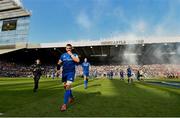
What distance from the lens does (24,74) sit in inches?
2633

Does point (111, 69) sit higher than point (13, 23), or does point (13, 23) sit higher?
point (13, 23)

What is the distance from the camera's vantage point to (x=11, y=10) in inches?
3068

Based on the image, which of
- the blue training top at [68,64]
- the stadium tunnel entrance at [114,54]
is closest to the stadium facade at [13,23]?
the stadium tunnel entrance at [114,54]

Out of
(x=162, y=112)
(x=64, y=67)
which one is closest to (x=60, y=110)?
(x=64, y=67)

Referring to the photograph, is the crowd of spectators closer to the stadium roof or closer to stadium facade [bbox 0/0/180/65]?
stadium facade [bbox 0/0/180/65]

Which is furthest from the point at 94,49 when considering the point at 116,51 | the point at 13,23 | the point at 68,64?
the point at 68,64

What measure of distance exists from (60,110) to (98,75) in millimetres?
57140

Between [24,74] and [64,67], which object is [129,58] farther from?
[64,67]

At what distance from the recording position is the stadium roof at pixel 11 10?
2910 inches

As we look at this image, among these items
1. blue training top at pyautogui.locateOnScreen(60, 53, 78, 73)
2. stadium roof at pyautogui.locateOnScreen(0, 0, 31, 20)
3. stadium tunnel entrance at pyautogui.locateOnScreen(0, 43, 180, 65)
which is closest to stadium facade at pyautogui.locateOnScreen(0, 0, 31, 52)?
stadium roof at pyautogui.locateOnScreen(0, 0, 31, 20)

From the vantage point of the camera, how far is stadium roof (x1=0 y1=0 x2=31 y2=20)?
73.9 m

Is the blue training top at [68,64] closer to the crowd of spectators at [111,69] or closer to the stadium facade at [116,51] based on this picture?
the crowd of spectators at [111,69]

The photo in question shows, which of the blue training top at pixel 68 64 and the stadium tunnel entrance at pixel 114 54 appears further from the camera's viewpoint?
the stadium tunnel entrance at pixel 114 54

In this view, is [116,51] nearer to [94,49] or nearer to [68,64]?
[94,49]
